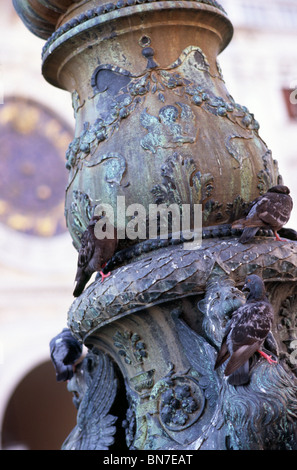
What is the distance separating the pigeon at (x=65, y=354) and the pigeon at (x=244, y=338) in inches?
25.1

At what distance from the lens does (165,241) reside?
1.78 meters

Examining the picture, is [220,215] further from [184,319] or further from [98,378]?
[98,378]

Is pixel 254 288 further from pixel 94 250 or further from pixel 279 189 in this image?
pixel 94 250

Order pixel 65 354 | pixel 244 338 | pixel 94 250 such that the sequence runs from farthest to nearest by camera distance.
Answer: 1. pixel 65 354
2. pixel 94 250
3. pixel 244 338

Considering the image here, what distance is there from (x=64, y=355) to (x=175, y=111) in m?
0.75

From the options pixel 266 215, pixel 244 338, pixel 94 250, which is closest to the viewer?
pixel 244 338

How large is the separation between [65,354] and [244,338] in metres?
0.72

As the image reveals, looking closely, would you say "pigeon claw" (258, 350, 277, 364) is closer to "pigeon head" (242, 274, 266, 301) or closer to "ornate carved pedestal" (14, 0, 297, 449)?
"ornate carved pedestal" (14, 0, 297, 449)

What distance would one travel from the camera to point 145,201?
5.92 ft

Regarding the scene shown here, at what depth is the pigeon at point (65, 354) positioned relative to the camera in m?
2.04

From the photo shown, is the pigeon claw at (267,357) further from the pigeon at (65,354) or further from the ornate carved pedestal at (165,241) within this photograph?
the pigeon at (65,354)

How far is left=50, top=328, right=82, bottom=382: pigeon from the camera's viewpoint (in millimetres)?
2043

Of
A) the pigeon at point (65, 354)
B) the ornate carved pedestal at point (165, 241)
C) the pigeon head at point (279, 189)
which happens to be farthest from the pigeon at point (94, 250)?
the pigeon head at point (279, 189)

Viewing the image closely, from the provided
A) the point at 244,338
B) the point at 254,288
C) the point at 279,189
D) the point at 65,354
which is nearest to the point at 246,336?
the point at 244,338
